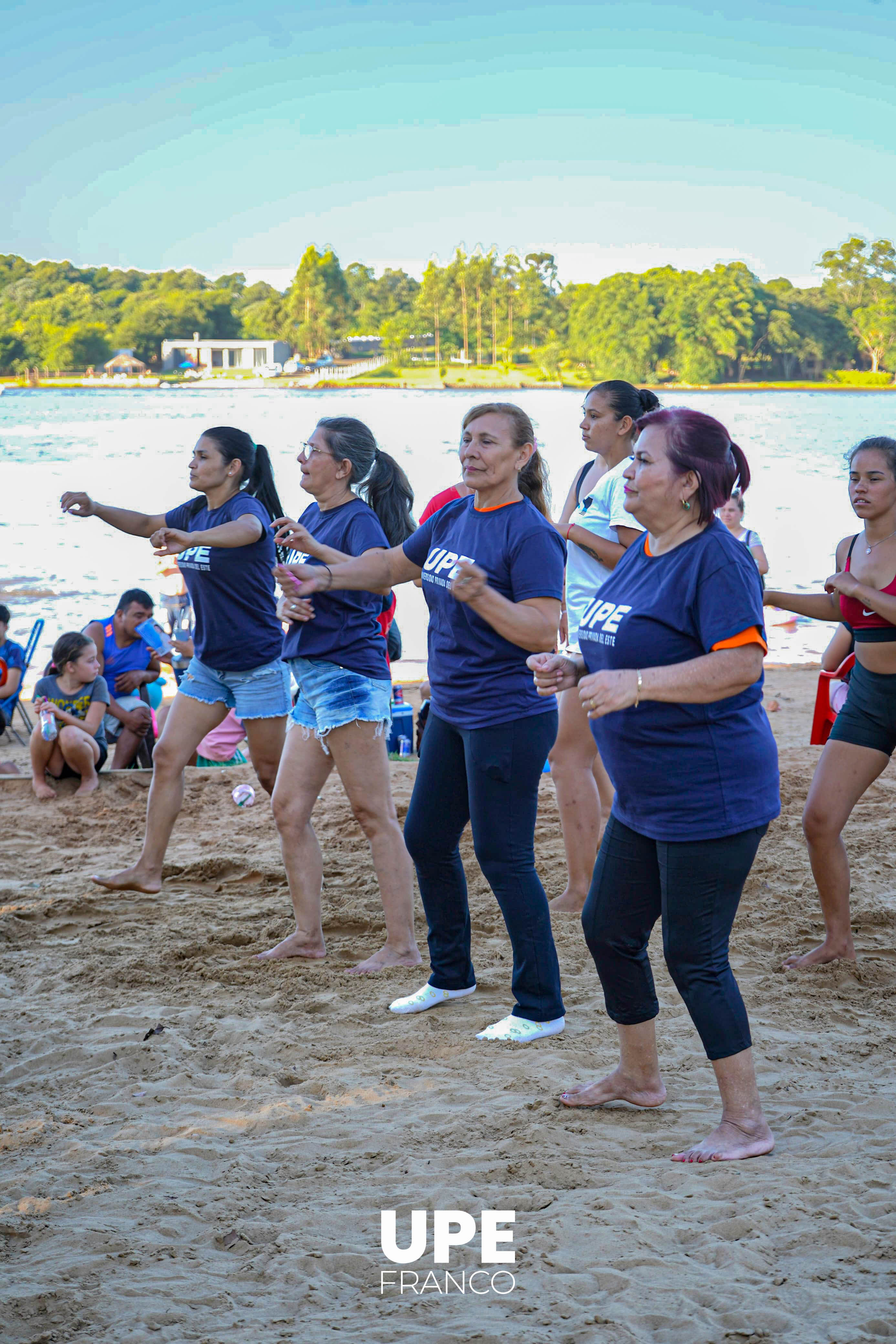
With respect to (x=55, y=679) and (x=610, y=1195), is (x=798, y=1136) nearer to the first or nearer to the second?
(x=610, y=1195)

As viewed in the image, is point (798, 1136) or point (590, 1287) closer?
point (590, 1287)

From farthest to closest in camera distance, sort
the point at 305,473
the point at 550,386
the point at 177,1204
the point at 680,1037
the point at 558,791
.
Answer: the point at 550,386 < the point at 558,791 < the point at 305,473 < the point at 680,1037 < the point at 177,1204

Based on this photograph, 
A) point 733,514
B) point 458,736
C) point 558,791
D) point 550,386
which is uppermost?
point 550,386

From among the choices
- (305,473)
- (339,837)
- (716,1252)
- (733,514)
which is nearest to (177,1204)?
(716,1252)

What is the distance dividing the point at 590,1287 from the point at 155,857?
3588mm

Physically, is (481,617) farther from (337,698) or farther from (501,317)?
(501,317)

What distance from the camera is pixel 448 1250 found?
2.54m

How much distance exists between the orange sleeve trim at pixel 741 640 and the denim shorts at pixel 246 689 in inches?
111

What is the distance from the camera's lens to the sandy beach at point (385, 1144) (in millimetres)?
2342

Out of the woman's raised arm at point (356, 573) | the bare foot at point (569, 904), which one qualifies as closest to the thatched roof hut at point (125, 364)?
the bare foot at point (569, 904)

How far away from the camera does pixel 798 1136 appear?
10.1 feet

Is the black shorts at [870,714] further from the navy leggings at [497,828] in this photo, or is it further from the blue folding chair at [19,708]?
the blue folding chair at [19,708]

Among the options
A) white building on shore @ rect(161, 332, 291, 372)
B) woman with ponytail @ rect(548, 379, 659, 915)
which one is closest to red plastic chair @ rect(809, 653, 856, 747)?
woman with ponytail @ rect(548, 379, 659, 915)

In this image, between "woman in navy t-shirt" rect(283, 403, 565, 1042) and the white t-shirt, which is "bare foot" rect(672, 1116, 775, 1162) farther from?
the white t-shirt
